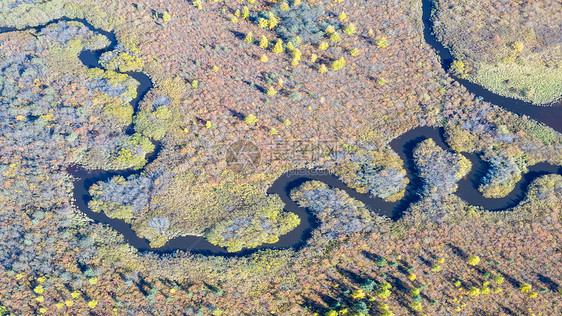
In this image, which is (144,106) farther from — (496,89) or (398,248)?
(496,89)

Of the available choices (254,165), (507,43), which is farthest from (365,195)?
(507,43)

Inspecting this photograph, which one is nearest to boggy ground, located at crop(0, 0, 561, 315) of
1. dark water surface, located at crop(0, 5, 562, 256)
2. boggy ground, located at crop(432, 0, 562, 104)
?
dark water surface, located at crop(0, 5, 562, 256)

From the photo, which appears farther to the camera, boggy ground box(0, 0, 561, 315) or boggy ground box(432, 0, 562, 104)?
boggy ground box(432, 0, 562, 104)

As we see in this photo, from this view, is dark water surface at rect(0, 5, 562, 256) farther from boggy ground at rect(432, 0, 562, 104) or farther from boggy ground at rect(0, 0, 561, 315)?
boggy ground at rect(432, 0, 562, 104)

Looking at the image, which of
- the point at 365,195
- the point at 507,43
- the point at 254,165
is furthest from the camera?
the point at 507,43

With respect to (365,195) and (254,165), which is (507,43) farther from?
(254,165)

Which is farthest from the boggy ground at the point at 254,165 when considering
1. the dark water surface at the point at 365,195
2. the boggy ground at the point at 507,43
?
the boggy ground at the point at 507,43
